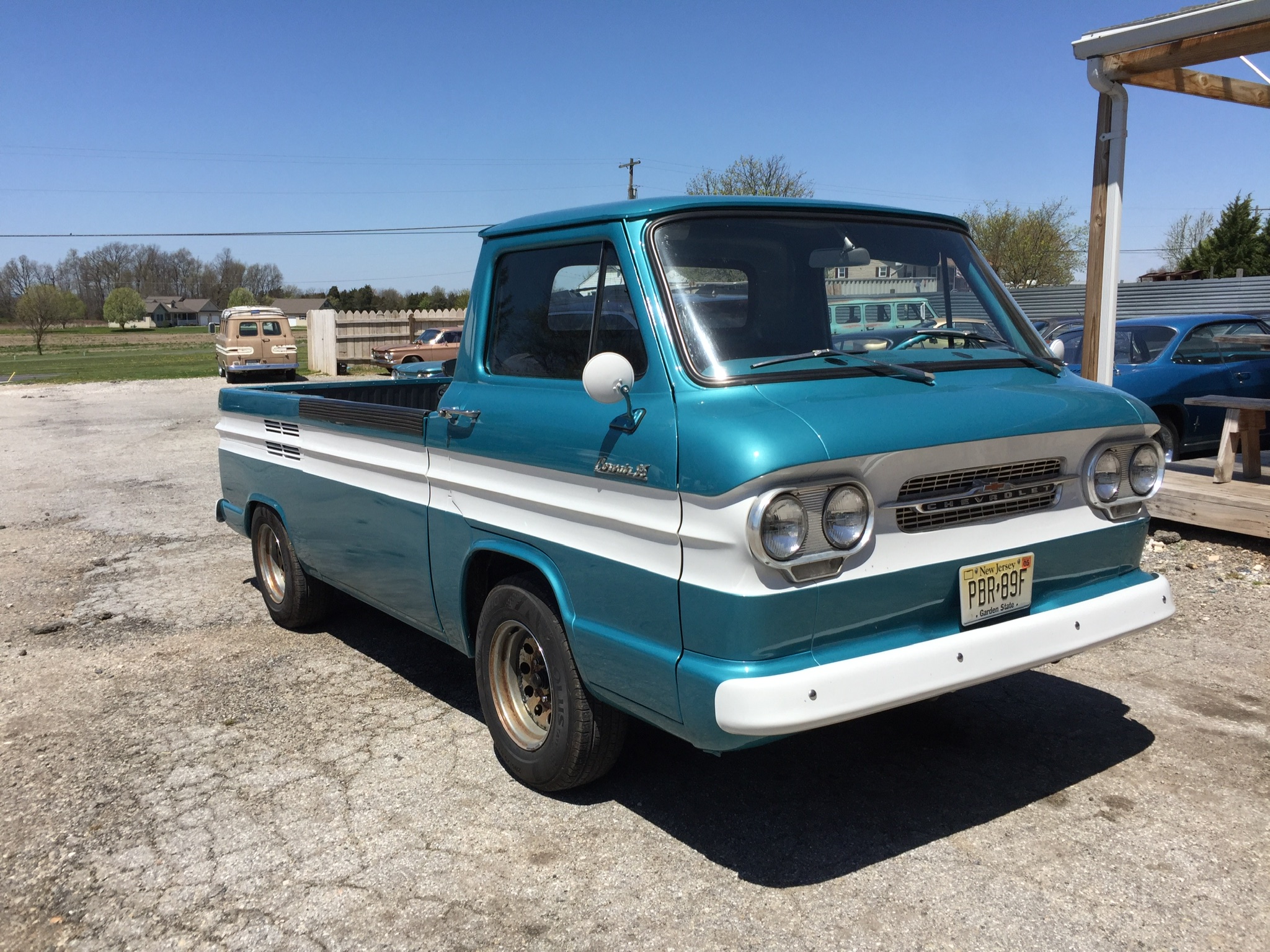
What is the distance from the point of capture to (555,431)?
3.48 m

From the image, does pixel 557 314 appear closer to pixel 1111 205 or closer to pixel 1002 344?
pixel 1002 344

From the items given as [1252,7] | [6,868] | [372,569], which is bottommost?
[6,868]

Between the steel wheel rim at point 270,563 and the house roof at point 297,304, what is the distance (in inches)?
4109

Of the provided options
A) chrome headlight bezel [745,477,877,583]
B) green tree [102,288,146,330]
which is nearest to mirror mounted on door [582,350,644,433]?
chrome headlight bezel [745,477,877,583]

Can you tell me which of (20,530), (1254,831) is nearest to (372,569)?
(1254,831)

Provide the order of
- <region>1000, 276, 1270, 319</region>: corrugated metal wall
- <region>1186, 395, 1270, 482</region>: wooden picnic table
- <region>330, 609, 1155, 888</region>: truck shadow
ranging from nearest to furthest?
<region>330, 609, 1155, 888</region>: truck shadow → <region>1186, 395, 1270, 482</region>: wooden picnic table → <region>1000, 276, 1270, 319</region>: corrugated metal wall

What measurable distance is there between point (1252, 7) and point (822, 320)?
5.57 meters

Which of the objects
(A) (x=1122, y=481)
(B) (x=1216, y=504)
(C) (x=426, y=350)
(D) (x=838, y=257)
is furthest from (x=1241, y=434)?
(C) (x=426, y=350)

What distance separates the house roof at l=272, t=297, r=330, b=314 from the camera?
112050 mm

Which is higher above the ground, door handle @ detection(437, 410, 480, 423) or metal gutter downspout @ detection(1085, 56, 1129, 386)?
metal gutter downspout @ detection(1085, 56, 1129, 386)

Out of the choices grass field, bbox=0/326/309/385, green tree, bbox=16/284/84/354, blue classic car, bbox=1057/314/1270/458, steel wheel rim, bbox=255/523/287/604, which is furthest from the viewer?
green tree, bbox=16/284/84/354

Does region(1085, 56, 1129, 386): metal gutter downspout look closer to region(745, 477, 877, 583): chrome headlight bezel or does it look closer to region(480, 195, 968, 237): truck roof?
region(480, 195, 968, 237): truck roof

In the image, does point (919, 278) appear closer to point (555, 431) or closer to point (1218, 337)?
point (555, 431)

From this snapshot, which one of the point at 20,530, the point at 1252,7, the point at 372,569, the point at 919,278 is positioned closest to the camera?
the point at 919,278
